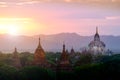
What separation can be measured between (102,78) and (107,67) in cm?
344

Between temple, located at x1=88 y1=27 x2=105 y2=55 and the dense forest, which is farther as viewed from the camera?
temple, located at x1=88 y1=27 x2=105 y2=55

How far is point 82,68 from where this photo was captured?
82062mm

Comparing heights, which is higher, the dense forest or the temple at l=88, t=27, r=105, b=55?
the temple at l=88, t=27, r=105, b=55

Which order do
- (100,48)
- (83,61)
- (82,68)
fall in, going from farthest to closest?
(100,48) < (83,61) < (82,68)

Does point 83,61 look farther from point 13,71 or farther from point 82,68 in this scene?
point 13,71

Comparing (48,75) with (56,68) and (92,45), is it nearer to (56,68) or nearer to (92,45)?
(56,68)

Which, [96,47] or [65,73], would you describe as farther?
[96,47]

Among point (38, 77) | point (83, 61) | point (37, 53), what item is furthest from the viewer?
point (83, 61)

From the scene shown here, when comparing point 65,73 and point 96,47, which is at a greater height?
point 96,47

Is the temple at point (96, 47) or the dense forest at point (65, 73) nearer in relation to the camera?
the dense forest at point (65, 73)

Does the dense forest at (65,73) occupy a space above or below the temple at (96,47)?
below

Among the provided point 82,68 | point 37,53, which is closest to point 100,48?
point 37,53

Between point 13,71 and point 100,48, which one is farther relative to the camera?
point 100,48

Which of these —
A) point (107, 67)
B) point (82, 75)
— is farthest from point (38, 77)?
point (107, 67)
